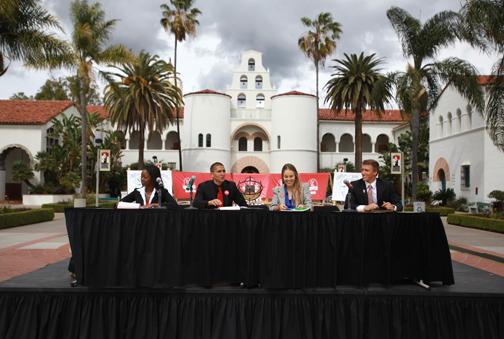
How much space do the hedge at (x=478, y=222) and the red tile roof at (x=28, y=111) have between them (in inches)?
1281

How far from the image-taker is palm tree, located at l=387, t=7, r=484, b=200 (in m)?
22.8

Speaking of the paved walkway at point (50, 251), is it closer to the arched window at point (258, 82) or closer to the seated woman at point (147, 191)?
the seated woman at point (147, 191)

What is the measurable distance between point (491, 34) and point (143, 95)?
25487mm

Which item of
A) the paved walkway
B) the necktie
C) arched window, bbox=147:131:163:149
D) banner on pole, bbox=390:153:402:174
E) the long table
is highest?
arched window, bbox=147:131:163:149

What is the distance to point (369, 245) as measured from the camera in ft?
17.0

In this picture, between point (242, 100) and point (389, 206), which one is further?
point (242, 100)

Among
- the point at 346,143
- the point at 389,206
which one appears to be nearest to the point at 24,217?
the point at 389,206

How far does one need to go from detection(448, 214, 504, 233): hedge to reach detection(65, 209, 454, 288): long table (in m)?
15.5

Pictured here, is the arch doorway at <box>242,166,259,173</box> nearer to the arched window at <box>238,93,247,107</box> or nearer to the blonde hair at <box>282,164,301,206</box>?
the arched window at <box>238,93,247,107</box>

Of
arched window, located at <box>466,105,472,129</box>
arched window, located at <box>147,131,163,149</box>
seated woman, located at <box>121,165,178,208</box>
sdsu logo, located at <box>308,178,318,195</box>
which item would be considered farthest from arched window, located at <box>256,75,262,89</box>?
seated woman, located at <box>121,165,178,208</box>

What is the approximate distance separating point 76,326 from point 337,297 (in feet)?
10.1

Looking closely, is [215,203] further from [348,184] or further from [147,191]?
[348,184]

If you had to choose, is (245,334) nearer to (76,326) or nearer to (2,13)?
(76,326)

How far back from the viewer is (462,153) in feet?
96.8
